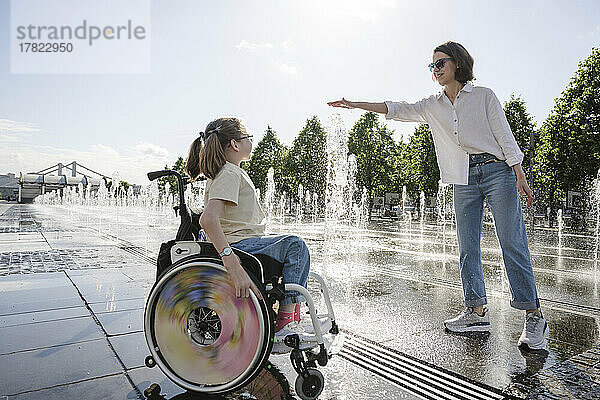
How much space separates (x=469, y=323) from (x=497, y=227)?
0.75 meters

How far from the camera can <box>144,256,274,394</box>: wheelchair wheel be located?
2281mm

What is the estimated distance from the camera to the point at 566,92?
21.5m

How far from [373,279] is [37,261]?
4.80 metres

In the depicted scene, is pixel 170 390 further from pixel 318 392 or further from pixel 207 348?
pixel 318 392

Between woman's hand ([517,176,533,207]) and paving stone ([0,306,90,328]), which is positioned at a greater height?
woman's hand ([517,176,533,207])

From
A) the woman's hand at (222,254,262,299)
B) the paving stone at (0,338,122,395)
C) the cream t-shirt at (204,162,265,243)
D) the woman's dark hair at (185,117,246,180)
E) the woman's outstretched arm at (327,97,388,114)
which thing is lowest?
the paving stone at (0,338,122,395)

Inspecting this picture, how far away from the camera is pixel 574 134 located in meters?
20.7

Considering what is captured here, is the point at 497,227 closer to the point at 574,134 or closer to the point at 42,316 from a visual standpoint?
the point at 42,316

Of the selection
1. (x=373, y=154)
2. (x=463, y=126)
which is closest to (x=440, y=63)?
(x=463, y=126)

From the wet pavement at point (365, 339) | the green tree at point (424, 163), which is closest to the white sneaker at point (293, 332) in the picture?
the wet pavement at point (365, 339)

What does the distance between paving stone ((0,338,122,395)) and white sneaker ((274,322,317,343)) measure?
0.99 m

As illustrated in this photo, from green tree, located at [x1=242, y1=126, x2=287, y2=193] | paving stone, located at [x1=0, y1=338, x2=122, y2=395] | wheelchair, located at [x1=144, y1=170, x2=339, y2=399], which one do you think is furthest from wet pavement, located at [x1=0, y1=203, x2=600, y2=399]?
green tree, located at [x1=242, y1=126, x2=287, y2=193]

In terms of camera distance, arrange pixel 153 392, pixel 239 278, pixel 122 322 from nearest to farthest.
→ pixel 239 278 → pixel 153 392 → pixel 122 322

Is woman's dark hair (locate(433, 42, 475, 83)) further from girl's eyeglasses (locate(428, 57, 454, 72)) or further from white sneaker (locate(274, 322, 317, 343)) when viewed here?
white sneaker (locate(274, 322, 317, 343))
